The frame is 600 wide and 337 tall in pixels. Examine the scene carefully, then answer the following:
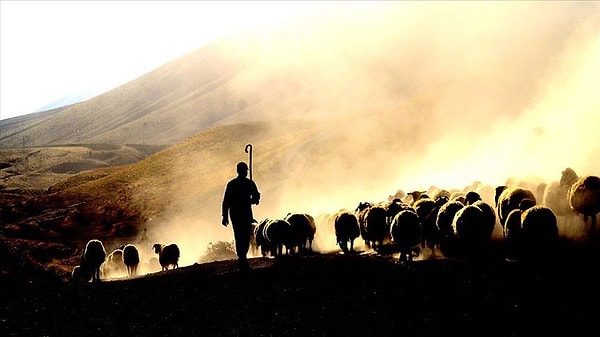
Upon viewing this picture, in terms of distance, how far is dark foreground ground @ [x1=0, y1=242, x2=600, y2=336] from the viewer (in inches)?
364

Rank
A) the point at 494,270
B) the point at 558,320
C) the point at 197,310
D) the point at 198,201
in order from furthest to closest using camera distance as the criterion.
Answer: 1. the point at 198,201
2. the point at 494,270
3. the point at 197,310
4. the point at 558,320

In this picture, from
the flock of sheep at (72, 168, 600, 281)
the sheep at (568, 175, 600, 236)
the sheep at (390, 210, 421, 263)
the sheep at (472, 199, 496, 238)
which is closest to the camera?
the flock of sheep at (72, 168, 600, 281)

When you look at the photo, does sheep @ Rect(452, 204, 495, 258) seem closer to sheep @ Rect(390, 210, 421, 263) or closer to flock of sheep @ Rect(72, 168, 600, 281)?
flock of sheep @ Rect(72, 168, 600, 281)

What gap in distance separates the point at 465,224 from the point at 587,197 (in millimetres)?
5012

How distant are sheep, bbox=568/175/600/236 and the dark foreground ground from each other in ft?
16.8

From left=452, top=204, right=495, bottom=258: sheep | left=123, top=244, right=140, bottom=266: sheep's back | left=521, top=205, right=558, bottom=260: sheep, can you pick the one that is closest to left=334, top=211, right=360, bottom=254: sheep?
left=452, top=204, right=495, bottom=258: sheep

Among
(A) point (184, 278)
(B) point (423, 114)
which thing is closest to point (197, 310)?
(A) point (184, 278)

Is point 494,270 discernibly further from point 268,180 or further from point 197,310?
point 268,180

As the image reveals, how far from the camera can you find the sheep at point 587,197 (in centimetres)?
1928

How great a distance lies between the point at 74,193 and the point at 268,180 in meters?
26.1

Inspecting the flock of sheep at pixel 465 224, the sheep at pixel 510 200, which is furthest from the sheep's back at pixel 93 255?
the sheep at pixel 510 200

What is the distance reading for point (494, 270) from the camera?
44.9 feet

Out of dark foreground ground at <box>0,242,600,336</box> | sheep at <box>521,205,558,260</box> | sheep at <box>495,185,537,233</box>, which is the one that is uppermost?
sheep at <box>495,185,537,233</box>

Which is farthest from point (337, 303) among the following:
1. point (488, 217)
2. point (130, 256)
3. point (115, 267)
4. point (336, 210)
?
point (336, 210)
